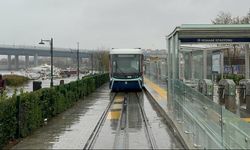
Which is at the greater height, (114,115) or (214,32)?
(214,32)

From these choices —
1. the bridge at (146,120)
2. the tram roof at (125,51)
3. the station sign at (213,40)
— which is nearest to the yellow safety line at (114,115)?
the bridge at (146,120)

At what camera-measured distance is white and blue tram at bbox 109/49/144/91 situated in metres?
34.1

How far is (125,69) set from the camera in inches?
1348

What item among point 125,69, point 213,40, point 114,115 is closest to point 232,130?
point 213,40

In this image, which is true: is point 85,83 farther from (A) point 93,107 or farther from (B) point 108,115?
(B) point 108,115

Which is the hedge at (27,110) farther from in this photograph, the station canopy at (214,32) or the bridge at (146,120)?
the station canopy at (214,32)

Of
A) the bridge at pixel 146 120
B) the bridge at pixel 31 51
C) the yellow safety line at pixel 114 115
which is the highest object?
the bridge at pixel 31 51

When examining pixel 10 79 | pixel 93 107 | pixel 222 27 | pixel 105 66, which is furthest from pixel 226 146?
pixel 105 66

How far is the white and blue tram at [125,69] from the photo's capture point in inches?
1342

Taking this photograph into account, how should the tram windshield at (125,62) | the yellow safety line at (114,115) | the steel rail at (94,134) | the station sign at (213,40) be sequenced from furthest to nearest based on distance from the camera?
the tram windshield at (125,62) < the yellow safety line at (114,115) < the station sign at (213,40) < the steel rail at (94,134)

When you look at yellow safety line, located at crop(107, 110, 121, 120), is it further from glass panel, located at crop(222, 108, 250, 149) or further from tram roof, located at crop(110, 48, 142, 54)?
tram roof, located at crop(110, 48, 142, 54)

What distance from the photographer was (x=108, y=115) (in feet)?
63.9

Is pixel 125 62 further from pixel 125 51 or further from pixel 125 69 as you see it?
pixel 125 51

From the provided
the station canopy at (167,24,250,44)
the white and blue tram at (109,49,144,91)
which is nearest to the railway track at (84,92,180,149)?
the station canopy at (167,24,250,44)
